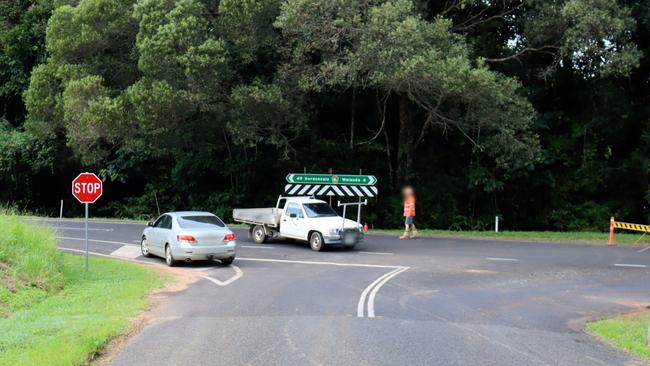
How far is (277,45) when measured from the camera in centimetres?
2931

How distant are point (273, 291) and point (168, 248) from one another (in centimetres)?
584

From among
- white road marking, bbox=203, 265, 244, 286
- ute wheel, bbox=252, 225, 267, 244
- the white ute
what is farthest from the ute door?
white road marking, bbox=203, 265, 244, 286

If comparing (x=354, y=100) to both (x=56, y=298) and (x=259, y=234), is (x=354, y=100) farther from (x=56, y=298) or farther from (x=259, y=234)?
(x=56, y=298)

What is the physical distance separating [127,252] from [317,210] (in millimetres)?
6668

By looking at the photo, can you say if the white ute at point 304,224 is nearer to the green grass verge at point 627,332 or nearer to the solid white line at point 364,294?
the solid white line at point 364,294

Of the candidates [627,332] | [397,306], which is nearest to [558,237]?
[397,306]

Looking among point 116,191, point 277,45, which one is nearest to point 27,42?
point 116,191

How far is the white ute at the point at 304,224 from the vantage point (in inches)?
849

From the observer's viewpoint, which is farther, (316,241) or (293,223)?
(293,223)

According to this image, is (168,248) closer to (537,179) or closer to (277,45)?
(277,45)

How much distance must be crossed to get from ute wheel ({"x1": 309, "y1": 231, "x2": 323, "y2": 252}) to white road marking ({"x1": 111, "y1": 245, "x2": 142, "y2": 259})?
578 cm

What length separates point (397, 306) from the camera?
12.1 meters

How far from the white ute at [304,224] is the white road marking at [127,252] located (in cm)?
425

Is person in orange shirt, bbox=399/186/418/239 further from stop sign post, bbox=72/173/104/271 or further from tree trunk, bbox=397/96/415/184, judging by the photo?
stop sign post, bbox=72/173/104/271
